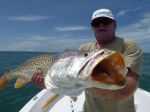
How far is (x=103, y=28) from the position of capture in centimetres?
371

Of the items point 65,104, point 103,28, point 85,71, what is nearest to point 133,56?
point 103,28

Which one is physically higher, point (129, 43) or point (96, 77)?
point (129, 43)

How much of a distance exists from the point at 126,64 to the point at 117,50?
268 millimetres

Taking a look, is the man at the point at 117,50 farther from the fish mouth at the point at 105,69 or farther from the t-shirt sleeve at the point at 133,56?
the fish mouth at the point at 105,69

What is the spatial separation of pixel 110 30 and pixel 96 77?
5.30 feet

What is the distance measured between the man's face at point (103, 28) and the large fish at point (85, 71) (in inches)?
39.2

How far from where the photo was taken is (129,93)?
10.5ft

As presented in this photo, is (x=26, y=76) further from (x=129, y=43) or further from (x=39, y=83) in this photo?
(x=129, y=43)

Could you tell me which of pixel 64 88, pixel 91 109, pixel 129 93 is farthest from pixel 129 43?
pixel 64 88

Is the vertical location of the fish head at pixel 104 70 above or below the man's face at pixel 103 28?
below

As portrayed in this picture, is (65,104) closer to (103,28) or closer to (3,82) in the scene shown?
(3,82)

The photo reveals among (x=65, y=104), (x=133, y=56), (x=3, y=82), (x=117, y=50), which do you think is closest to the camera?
(x=133, y=56)

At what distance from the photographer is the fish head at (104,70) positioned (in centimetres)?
220

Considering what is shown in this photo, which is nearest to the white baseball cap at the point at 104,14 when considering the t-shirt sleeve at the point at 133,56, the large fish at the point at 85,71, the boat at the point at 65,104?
the t-shirt sleeve at the point at 133,56
